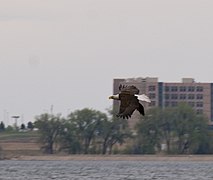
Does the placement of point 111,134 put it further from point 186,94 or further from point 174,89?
point 174,89

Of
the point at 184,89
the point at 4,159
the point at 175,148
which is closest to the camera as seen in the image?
the point at 175,148

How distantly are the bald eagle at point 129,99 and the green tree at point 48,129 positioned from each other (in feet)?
486

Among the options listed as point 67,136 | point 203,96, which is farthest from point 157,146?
point 203,96

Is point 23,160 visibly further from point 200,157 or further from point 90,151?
point 200,157

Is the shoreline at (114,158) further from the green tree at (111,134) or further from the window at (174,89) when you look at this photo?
the window at (174,89)

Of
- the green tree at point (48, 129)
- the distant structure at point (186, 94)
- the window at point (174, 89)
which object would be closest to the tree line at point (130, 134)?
the green tree at point (48, 129)

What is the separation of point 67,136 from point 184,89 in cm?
2615

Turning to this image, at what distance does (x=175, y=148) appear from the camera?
164 m

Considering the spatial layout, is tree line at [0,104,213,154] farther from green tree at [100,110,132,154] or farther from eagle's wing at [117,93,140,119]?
eagle's wing at [117,93,140,119]

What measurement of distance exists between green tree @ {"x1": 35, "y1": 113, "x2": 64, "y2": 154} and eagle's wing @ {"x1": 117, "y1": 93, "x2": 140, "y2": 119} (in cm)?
14807

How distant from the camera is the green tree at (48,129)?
559ft

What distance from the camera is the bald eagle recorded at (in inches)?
832

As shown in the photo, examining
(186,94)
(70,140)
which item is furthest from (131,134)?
(186,94)

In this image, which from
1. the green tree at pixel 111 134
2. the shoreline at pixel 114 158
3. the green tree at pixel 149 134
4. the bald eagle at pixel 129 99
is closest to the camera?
the bald eagle at pixel 129 99
